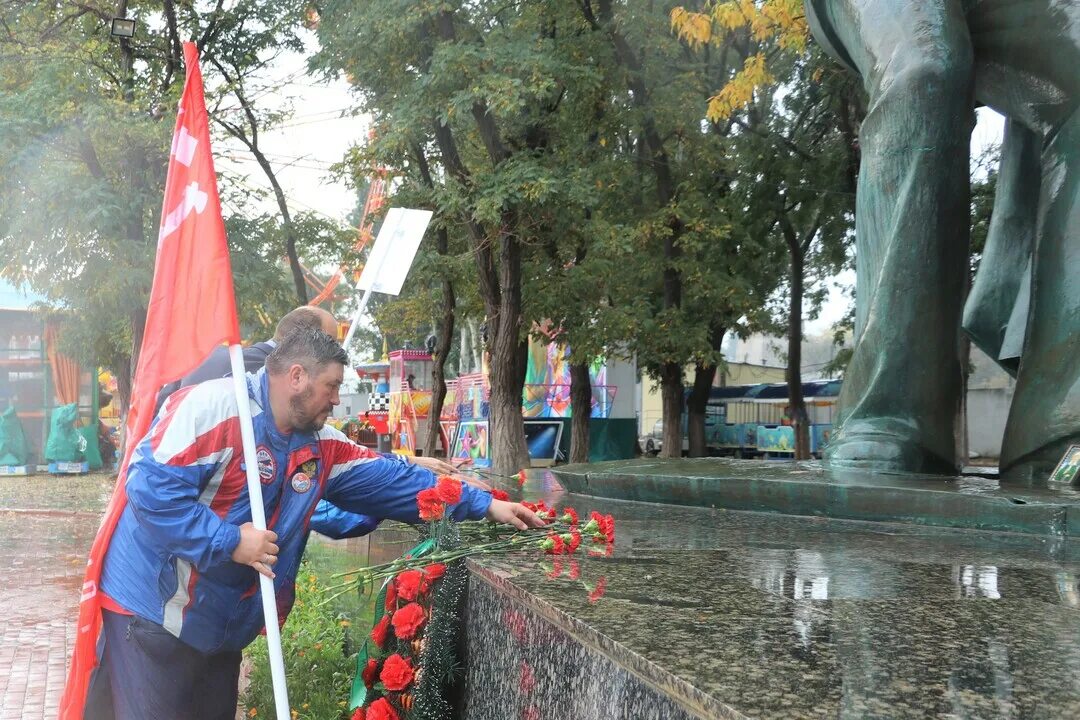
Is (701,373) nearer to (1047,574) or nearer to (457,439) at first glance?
(457,439)

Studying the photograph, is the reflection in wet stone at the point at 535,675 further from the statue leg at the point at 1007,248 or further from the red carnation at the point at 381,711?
the statue leg at the point at 1007,248

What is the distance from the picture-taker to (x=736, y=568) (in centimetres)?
299

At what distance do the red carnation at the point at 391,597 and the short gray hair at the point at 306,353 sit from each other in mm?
912

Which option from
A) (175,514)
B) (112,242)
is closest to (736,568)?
(175,514)

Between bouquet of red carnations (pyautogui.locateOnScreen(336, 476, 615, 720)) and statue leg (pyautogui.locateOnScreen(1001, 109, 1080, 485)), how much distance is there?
1.74 meters

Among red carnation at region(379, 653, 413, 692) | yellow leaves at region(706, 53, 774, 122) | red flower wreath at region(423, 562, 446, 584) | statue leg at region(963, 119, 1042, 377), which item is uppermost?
yellow leaves at region(706, 53, 774, 122)

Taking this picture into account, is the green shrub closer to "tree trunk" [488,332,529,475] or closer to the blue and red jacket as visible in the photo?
the blue and red jacket

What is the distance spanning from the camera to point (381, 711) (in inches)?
138

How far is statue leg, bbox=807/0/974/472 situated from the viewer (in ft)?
14.2

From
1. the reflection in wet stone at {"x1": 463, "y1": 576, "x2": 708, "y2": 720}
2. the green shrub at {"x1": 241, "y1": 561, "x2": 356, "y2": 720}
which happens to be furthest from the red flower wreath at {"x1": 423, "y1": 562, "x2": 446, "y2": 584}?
the green shrub at {"x1": 241, "y1": 561, "x2": 356, "y2": 720}

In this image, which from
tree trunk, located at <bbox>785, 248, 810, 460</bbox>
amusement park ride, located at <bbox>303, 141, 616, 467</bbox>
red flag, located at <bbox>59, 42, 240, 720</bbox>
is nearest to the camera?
red flag, located at <bbox>59, 42, 240, 720</bbox>

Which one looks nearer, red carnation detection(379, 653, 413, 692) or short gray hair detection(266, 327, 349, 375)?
short gray hair detection(266, 327, 349, 375)

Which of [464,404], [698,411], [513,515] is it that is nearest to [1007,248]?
[513,515]

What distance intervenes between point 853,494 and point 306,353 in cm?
201
